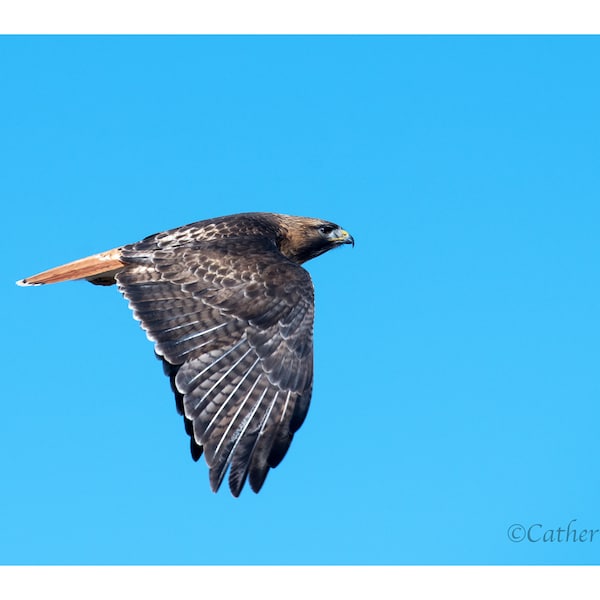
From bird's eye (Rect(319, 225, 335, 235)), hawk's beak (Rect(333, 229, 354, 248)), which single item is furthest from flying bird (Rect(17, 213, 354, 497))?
hawk's beak (Rect(333, 229, 354, 248))

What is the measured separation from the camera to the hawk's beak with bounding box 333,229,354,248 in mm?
14383

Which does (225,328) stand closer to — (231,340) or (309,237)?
(231,340)

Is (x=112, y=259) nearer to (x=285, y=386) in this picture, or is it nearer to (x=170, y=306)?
(x=170, y=306)

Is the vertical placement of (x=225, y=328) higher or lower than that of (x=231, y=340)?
higher

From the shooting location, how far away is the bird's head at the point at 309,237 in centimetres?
1414

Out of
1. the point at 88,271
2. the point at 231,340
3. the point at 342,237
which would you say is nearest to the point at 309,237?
the point at 342,237

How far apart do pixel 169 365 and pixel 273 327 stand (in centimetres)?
111

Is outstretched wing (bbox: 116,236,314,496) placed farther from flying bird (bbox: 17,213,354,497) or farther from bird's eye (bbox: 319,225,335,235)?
bird's eye (bbox: 319,225,335,235)

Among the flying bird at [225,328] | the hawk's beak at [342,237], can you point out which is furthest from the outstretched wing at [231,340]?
the hawk's beak at [342,237]

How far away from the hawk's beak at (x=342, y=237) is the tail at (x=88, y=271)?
9.81ft

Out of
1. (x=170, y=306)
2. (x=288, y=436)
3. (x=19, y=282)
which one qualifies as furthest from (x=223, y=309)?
(x=19, y=282)

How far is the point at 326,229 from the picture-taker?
14344 mm

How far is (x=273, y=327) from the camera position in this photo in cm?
1112

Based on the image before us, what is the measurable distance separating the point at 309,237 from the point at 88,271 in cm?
297
